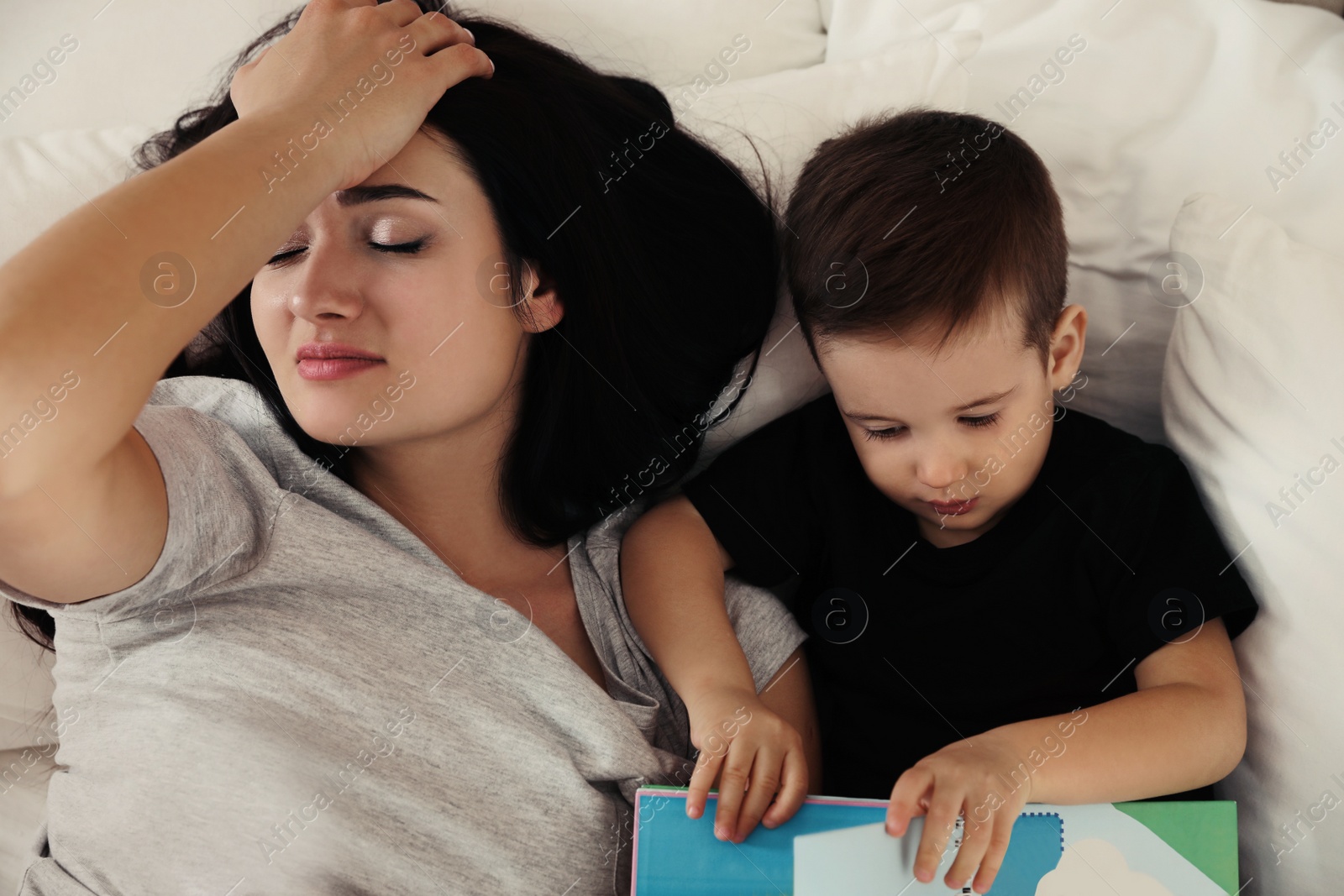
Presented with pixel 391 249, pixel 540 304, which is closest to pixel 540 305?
pixel 540 304

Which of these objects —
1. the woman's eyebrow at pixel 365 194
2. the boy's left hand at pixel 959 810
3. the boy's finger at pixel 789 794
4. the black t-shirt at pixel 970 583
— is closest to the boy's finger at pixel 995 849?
the boy's left hand at pixel 959 810

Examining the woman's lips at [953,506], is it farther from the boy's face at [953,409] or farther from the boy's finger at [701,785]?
the boy's finger at [701,785]

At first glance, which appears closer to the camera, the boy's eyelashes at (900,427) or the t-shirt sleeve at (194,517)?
the t-shirt sleeve at (194,517)

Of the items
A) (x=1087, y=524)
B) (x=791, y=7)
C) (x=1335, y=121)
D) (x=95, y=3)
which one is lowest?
(x=1087, y=524)

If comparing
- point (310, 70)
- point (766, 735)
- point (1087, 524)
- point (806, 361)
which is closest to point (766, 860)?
point (766, 735)

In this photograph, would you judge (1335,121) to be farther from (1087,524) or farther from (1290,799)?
(1290,799)

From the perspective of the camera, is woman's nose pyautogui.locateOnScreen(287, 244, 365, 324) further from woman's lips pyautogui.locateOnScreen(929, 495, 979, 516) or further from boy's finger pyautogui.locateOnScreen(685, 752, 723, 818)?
woman's lips pyautogui.locateOnScreen(929, 495, 979, 516)

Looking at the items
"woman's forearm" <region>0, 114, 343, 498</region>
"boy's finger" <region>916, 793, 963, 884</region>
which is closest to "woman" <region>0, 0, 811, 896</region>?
"woman's forearm" <region>0, 114, 343, 498</region>

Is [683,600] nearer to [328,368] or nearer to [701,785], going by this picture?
[701,785]

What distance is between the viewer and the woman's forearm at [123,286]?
73 cm

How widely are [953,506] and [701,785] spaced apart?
46 centimetres

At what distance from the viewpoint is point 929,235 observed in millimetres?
1108

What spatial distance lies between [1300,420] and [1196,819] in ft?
1.45

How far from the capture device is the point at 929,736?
4.02 feet
